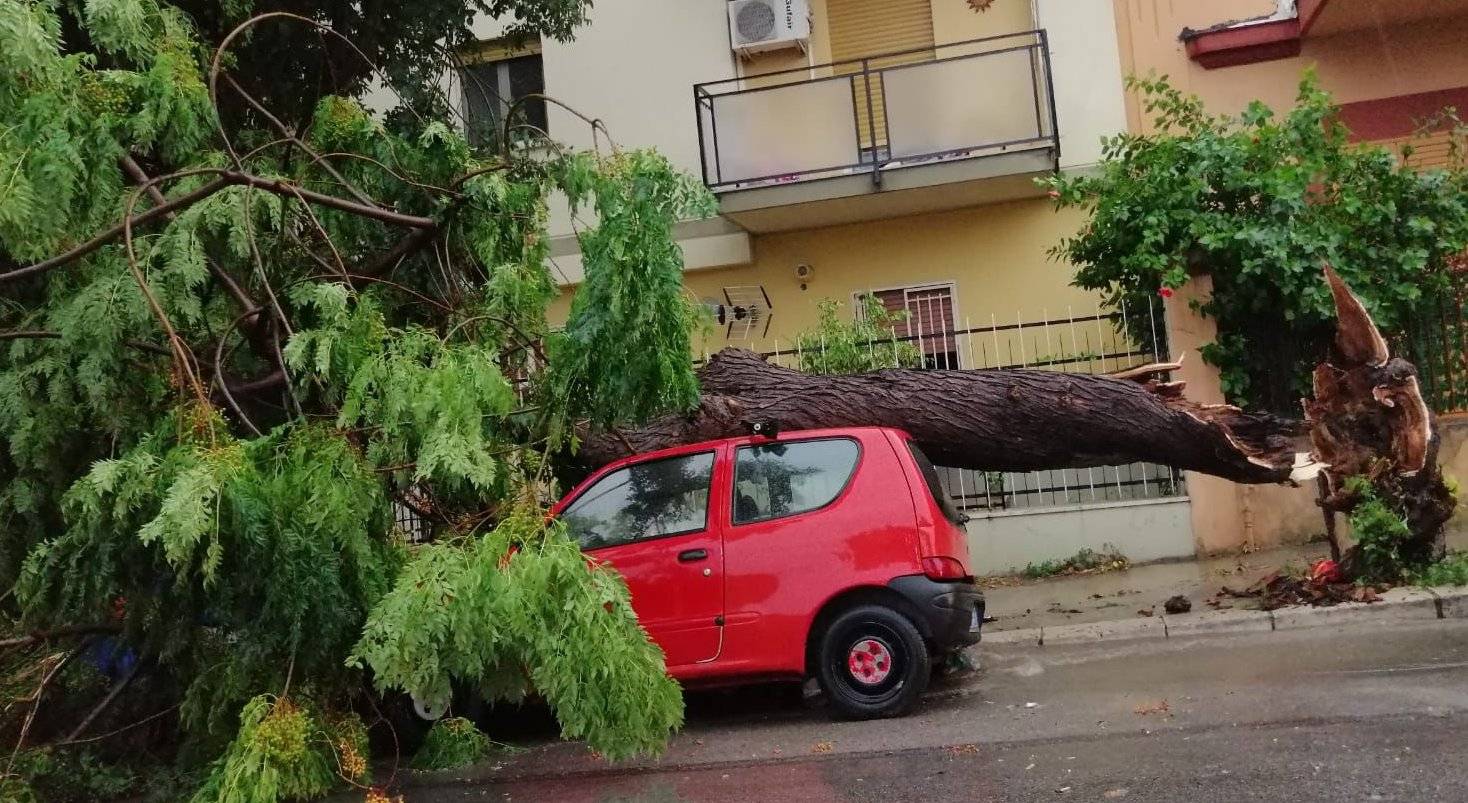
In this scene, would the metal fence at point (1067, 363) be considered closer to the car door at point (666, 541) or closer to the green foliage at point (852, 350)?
the green foliage at point (852, 350)

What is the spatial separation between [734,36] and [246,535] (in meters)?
10.2

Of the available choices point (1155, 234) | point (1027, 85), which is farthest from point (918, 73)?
point (1155, 234)

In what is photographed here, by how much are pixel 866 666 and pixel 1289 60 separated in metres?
9.26

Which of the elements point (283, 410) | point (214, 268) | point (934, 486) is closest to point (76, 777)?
point (283, 410)

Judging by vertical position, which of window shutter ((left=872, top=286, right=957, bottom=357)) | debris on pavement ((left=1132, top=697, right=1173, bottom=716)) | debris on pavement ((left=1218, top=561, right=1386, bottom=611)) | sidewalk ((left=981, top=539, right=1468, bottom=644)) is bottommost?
debris on pavement ((left=1132, top=697, right=1173, bottom=716))

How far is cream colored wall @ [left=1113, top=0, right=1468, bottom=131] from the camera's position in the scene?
12383mm

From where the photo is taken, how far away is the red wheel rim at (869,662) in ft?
21.7

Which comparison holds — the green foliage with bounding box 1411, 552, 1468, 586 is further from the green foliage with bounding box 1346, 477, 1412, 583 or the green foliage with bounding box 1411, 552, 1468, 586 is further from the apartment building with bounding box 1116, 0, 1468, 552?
the apartment building with bounding box 1116, 0, 1468, 552

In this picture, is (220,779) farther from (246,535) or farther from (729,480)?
(729,480)

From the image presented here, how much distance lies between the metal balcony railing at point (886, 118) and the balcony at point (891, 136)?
10 mm

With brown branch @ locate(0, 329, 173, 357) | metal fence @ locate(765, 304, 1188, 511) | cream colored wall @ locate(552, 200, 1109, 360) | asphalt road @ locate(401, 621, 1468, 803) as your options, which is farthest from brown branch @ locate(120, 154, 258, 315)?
cream colored wall @ locate(552, 200, 1109, 360)

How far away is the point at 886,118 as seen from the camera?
494 inches

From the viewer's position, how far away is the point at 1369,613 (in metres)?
7.89

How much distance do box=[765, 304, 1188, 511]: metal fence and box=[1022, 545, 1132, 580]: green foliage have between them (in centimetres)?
45
